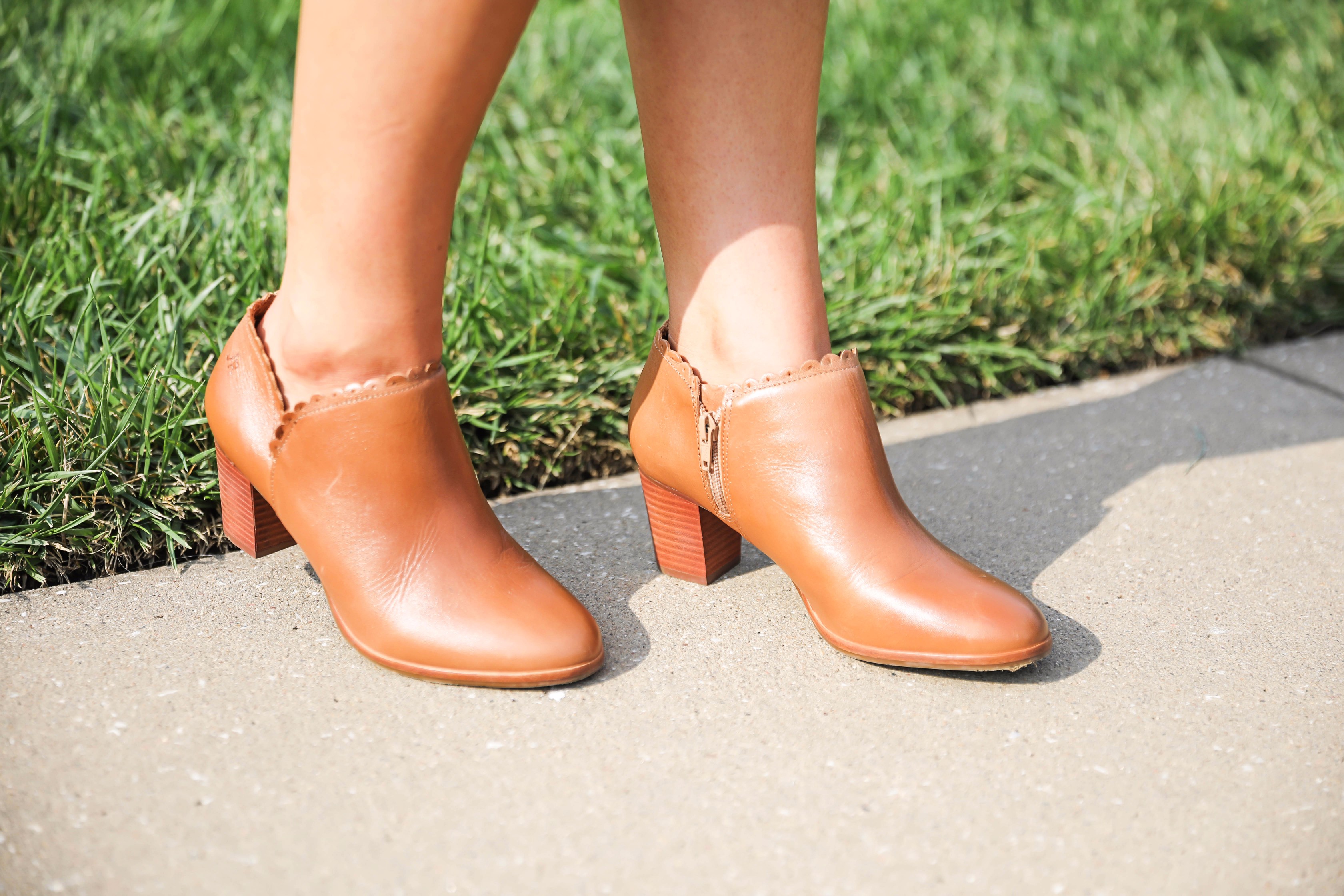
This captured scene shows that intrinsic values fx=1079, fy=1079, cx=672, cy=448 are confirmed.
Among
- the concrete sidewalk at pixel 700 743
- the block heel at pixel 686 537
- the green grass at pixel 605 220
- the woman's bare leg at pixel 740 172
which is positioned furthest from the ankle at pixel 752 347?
the green grass at pixel 605 220

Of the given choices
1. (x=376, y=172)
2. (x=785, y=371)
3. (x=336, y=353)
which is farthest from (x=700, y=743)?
(x=376, y=172)

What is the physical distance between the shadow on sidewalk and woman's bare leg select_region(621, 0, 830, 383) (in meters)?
0.32

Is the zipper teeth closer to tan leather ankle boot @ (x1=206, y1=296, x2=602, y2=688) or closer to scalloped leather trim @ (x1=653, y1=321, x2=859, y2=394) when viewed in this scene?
scalloped leather trim @ (x1=653, y1=321, x2=859, y2=394)

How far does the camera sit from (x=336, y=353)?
43.3 inches

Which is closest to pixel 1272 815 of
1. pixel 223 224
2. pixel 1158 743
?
pixel 1158 743

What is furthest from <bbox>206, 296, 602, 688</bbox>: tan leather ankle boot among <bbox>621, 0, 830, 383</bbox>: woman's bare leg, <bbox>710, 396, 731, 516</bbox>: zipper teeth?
<bbox>621, 0, 830, 383</bbox>: woman's bare leg

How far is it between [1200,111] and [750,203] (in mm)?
1961

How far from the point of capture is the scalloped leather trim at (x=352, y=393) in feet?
3.58

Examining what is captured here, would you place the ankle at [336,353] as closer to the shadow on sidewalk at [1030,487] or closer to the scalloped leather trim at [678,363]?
the scalloped leather trim at [678,363]

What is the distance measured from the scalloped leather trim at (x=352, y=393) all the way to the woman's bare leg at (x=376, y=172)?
0.01m

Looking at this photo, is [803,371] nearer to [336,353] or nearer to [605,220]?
[336,353]

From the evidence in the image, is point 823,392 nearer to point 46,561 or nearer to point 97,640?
point 97,640

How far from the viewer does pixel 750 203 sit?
1.21 meters

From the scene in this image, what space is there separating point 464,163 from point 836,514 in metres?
0.54
